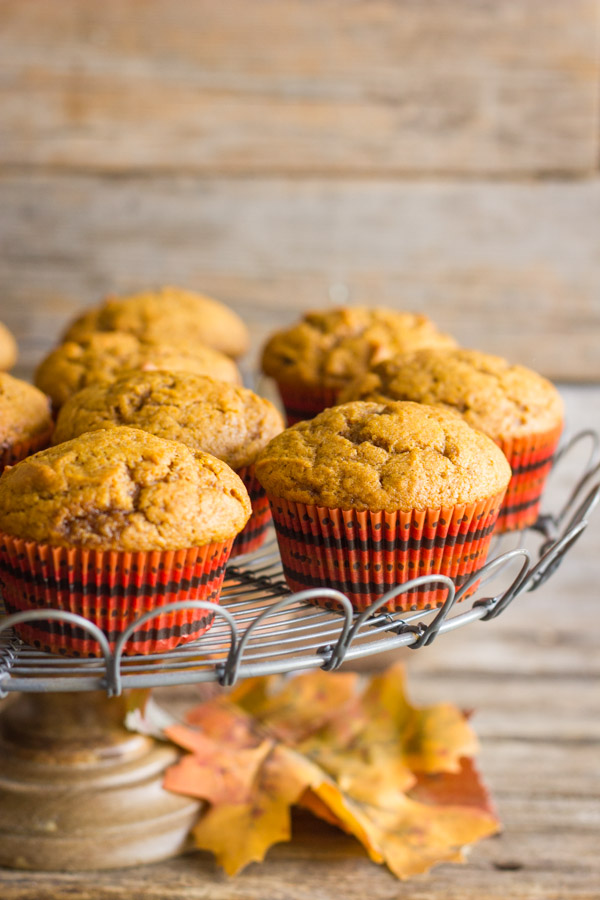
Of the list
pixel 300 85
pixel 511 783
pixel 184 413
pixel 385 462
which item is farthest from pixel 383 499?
pixel 300 85

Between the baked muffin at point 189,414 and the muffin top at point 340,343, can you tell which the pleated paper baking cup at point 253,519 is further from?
the muffin top at point 340,343

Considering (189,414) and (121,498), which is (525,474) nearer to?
(189,414)

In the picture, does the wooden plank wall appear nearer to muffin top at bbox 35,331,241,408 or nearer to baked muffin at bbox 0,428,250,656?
muffin top at bbox 35,331,241,408

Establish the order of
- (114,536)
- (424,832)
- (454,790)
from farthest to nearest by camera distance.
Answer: (454,790)
(424,832)
(114,536)

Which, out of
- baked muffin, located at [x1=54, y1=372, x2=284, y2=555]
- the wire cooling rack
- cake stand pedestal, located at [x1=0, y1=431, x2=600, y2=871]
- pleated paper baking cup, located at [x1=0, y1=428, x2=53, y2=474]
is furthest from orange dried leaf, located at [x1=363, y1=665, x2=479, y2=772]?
pleated paper baking cup, located at [x1=0, y1=428, x2=53, y2=474]

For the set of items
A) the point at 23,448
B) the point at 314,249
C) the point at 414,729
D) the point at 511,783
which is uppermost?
the point at 314,249

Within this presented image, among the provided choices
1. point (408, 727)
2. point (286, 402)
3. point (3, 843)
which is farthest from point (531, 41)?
point (3, 843)
